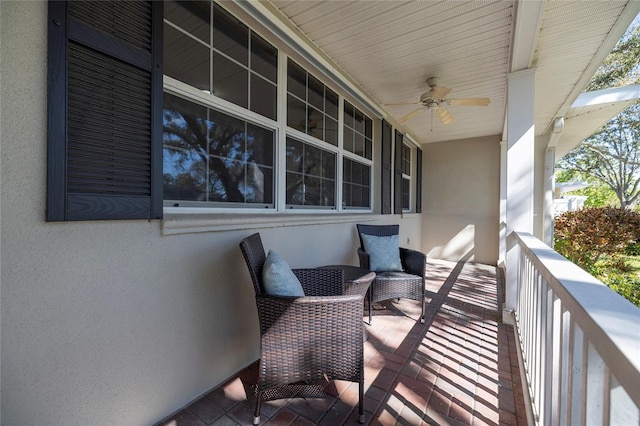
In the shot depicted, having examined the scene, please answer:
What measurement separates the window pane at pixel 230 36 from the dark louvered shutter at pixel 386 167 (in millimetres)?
2557

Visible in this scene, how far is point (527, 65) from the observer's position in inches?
106

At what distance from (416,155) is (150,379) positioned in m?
6.05

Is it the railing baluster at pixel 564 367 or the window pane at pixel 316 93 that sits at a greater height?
the window pane at pixel 316 93

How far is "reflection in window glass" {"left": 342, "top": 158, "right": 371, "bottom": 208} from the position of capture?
362 cm

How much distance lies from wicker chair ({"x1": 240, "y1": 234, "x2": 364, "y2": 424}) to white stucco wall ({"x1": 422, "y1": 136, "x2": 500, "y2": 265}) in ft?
17.6

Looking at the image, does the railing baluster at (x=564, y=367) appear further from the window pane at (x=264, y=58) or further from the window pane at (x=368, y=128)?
the window pane at (x=368, y=128)

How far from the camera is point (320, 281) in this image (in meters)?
2.02

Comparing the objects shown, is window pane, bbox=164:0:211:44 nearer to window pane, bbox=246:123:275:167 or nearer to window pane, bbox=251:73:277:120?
window pane, bbox=251:73:277:120

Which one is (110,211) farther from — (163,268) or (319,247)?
(319,247)

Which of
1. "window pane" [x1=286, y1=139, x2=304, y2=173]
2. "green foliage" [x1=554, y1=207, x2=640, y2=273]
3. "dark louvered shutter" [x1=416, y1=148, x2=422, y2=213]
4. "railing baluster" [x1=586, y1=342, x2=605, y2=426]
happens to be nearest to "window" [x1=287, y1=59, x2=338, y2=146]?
"window pane" [x1=286, y1=139, x2=304, y2=173]

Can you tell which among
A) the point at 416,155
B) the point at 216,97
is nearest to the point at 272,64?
the point at 216,97

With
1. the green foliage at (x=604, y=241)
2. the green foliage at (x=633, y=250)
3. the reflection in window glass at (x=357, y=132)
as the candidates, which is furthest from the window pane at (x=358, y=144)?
the green foliage at (x=633, y=250)

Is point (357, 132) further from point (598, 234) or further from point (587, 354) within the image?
point (598, 234)

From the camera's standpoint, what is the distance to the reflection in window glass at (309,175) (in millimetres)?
2689
